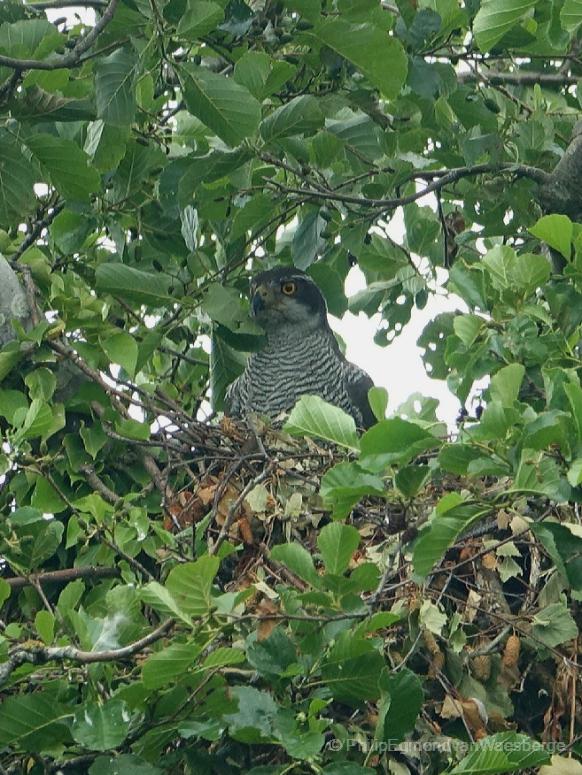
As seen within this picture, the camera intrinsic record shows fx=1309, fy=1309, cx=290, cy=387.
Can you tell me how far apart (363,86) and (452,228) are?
964mm

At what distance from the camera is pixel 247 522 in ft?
14.9

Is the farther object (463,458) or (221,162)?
(221,162)

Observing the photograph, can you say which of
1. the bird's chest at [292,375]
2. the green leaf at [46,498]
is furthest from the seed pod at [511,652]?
the bird's chest at [292,375]

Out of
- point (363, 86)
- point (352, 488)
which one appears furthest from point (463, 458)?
point (363, 86)

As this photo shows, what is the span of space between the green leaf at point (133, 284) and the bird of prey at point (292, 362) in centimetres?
157

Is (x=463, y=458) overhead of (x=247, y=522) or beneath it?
overhead

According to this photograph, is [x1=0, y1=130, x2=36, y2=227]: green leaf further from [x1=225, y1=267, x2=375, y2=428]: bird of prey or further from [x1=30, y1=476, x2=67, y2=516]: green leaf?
[x1=225, y1=267, x2=375, y2=428]: bird of prey

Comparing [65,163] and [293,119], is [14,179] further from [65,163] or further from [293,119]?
[293,119]

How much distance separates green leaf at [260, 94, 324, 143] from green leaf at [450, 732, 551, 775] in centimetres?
199

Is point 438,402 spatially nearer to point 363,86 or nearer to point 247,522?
point 247,522

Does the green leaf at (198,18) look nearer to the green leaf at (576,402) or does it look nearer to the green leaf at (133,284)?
the green leaf at (133,284)

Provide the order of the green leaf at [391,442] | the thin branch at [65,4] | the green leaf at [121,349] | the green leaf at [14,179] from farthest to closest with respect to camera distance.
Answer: the green leaf at [121,349], the thin branch at [65,4], the green leaf at [14,179], the green leaf at [391,442]

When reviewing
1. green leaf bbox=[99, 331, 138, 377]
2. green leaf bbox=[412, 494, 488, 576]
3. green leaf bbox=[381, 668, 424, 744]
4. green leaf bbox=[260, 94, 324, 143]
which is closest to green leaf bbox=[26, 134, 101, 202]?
green leaf bbox=[260, 94, 324, 143]

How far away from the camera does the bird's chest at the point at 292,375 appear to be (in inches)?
256
